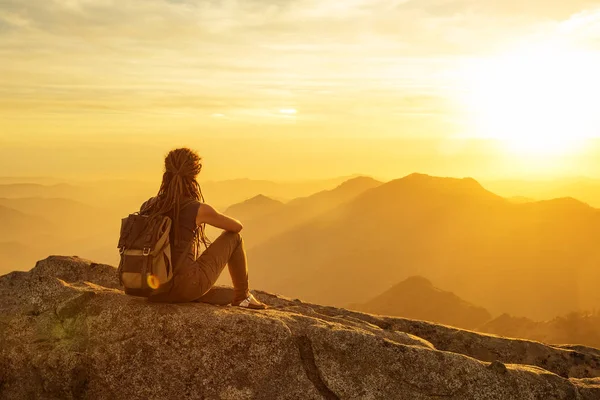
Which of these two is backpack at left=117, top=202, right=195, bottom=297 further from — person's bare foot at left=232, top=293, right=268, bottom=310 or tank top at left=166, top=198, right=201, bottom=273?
person's bare foot at left=232, top=293, right=268, bottom=310

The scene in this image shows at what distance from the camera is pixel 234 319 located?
9.69 m

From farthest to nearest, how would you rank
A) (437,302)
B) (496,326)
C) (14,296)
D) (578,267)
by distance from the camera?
(578,267) < (437,302) < (496,326) < (14,296)

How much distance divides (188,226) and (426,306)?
123 meters

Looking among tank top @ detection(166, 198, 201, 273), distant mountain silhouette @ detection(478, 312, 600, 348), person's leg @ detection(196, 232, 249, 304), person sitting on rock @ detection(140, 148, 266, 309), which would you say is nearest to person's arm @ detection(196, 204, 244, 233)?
person sitting on rock @ detection(140, 148, 266, 309)

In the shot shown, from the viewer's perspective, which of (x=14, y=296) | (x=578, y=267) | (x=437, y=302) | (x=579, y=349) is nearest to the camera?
(x=14, y=296)

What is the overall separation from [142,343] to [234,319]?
5.65 ft

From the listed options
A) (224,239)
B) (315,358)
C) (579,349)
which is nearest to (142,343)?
(224,239)

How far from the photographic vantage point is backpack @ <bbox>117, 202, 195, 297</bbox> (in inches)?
339

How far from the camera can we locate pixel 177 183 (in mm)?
9086

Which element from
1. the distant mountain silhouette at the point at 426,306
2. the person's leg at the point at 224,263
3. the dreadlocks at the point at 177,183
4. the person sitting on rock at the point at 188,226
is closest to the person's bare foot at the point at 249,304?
the person's leg at the point at 224,263

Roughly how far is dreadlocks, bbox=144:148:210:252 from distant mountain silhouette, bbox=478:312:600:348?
87.5 m

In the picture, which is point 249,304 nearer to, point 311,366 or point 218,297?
point 218,297

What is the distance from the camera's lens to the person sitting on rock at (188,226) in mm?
9062

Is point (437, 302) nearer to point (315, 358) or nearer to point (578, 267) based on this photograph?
point (578, 267)
